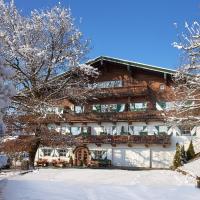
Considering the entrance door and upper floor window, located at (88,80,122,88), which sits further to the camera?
upper floor window, located at (88,80,122,88)

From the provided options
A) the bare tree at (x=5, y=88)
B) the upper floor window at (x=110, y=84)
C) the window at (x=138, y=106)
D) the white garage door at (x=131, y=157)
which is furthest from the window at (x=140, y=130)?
the bare tree at (x=5, y=88)

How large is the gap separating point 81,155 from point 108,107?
541 centimetres

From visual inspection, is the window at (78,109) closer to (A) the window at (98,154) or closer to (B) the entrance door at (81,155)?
(B) the entrance door at (81,155)

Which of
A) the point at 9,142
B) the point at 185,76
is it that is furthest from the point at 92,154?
the point at 185,76

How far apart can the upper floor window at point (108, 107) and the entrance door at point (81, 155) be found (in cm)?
417

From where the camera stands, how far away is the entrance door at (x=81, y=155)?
4242 centimetres

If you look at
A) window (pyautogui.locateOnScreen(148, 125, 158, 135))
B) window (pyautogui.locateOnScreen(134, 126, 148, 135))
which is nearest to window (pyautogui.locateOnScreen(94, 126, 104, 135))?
window (pyautogui.locateOnScreen(134, 126, 148, 135))

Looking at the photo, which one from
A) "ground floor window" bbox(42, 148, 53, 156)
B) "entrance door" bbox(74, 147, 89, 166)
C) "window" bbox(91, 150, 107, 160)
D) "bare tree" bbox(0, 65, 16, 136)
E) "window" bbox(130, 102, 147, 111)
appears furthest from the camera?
"ground floor window" bbox(42, 148, 53, 156)

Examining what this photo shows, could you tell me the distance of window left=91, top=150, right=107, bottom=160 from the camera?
1665 inches

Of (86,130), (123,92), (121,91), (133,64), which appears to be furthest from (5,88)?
(86,130)

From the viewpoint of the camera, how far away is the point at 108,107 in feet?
142

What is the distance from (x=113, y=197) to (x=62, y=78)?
23.3 metres

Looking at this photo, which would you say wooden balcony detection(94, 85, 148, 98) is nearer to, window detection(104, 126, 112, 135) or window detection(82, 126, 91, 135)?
window detection(104, 126, 112, 135)

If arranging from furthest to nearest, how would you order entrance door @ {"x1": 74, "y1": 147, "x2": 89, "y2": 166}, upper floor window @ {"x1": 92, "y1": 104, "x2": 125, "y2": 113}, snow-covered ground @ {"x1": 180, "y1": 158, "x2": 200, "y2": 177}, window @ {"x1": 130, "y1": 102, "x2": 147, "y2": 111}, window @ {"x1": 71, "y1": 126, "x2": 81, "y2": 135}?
window @ {"x1": 71, "y1": 126, "x2": 81, "y2": 135}, upper floor window @ {"x1": 92, "y1": 104, "x2": 125, "y2": 113}, entrance door @ {"x1": 74, "y1": 147, "x2": 89, "y2": 166}, window @ {"x1": 130, "y1": 102, "x2": 147, "y2": 111}, snow-covered ground @ {"x1": 180, "y1": 158, "x2": 200, "y2": 177}
